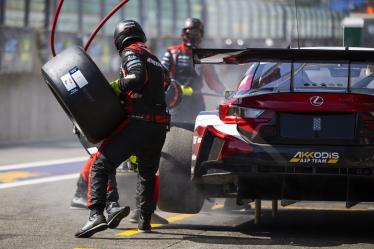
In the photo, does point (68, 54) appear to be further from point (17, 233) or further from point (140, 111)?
point (17, 233)

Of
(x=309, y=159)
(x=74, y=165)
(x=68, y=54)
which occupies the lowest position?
(x=74, y=165)

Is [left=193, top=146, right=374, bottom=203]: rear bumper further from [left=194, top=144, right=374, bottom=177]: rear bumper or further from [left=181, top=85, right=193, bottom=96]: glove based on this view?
[left=181, top=85, right=193, bottom=96]: glove

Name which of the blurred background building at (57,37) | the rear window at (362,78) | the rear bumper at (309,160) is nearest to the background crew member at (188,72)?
the blurred background building at (57,37)

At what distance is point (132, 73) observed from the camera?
8672mm

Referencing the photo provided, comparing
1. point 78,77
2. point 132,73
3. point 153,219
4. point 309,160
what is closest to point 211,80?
point 153,219

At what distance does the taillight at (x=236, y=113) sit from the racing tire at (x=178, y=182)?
0.92m

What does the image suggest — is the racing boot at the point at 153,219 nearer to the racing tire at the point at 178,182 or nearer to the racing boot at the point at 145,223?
the racing tire at the point at 178,182

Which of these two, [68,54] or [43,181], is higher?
[68,54]

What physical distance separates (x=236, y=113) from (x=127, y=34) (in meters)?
1.19

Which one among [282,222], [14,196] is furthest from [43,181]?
[282,222]

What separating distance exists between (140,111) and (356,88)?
1706 mm

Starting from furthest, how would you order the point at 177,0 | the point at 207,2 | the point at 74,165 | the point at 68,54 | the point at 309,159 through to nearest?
the point at 207,2 < the point at 177,0 < the point at 74,165 < the point at 68,54 < the point at 309,159

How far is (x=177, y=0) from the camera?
3281 cm

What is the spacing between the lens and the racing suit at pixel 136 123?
8.68 m
